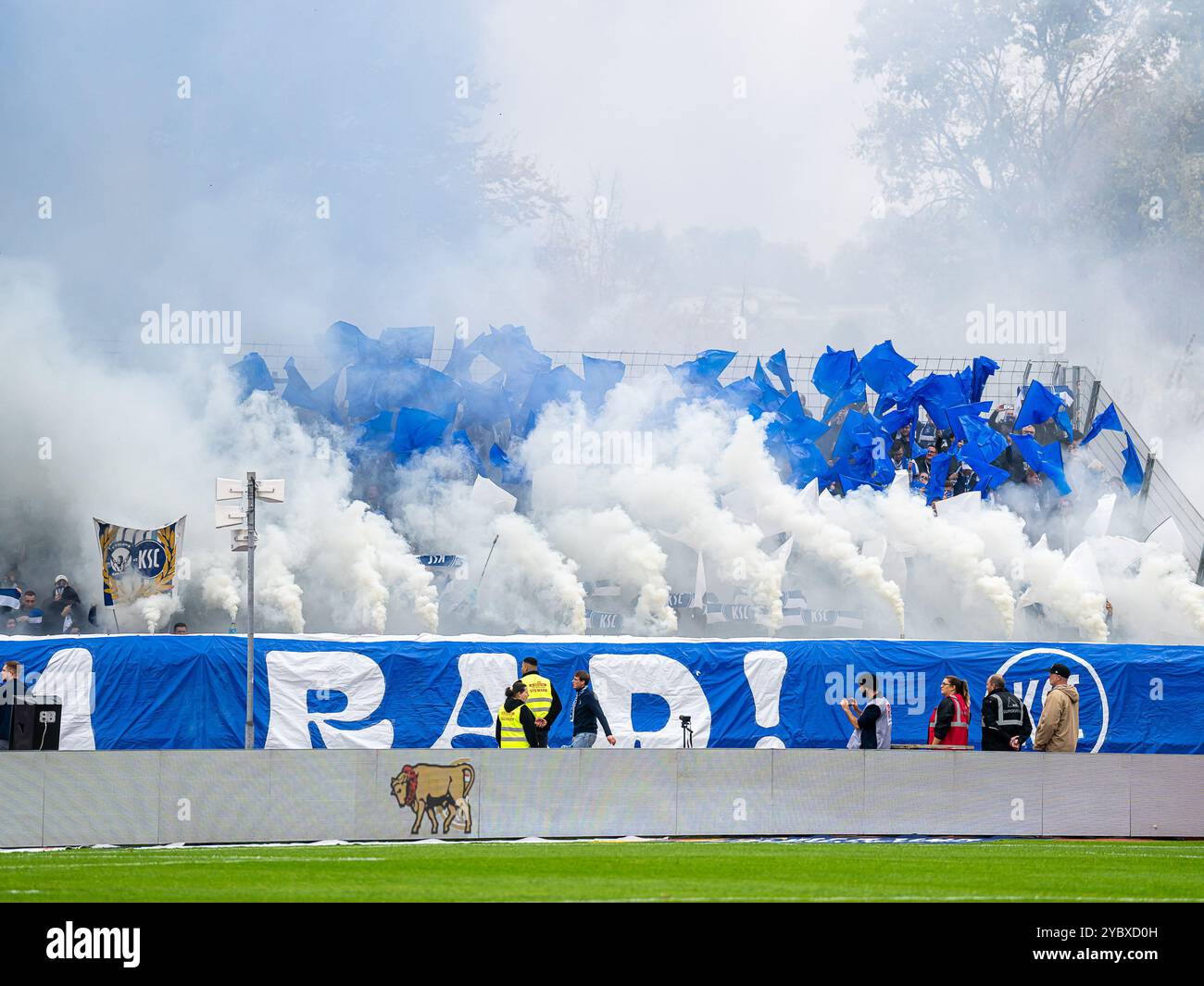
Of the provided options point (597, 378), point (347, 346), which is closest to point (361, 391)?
point (347, 346)

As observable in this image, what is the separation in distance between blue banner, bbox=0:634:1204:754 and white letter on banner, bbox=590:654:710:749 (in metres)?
0.02

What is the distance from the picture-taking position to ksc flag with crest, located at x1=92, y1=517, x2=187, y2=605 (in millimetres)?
27812

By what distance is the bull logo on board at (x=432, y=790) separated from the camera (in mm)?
17781

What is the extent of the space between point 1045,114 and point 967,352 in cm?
713

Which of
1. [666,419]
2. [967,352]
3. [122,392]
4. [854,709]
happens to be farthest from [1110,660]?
[967,352]

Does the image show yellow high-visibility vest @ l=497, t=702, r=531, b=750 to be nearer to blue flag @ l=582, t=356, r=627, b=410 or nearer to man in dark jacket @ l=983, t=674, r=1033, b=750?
man in dark jacket @ l=983, t=674, r=1033, b=750

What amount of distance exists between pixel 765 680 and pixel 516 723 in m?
6.74

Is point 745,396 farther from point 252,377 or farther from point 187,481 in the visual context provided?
point 187,481

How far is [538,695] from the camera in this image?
19.7 m

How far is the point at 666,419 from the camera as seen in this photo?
119ft

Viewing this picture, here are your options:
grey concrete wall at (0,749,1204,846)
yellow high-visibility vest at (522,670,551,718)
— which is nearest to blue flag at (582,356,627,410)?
yellow high-visibility vest at (522,670,551,718)

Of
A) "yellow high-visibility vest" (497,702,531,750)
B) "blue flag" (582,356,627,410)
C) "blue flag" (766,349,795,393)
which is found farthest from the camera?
"blue flag" (766,349,795,393)

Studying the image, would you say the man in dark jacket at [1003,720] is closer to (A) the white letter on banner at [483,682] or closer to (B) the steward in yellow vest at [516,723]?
(B) the steward in yellow vest at [516,723]

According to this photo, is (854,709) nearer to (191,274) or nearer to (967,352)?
(191,274)
